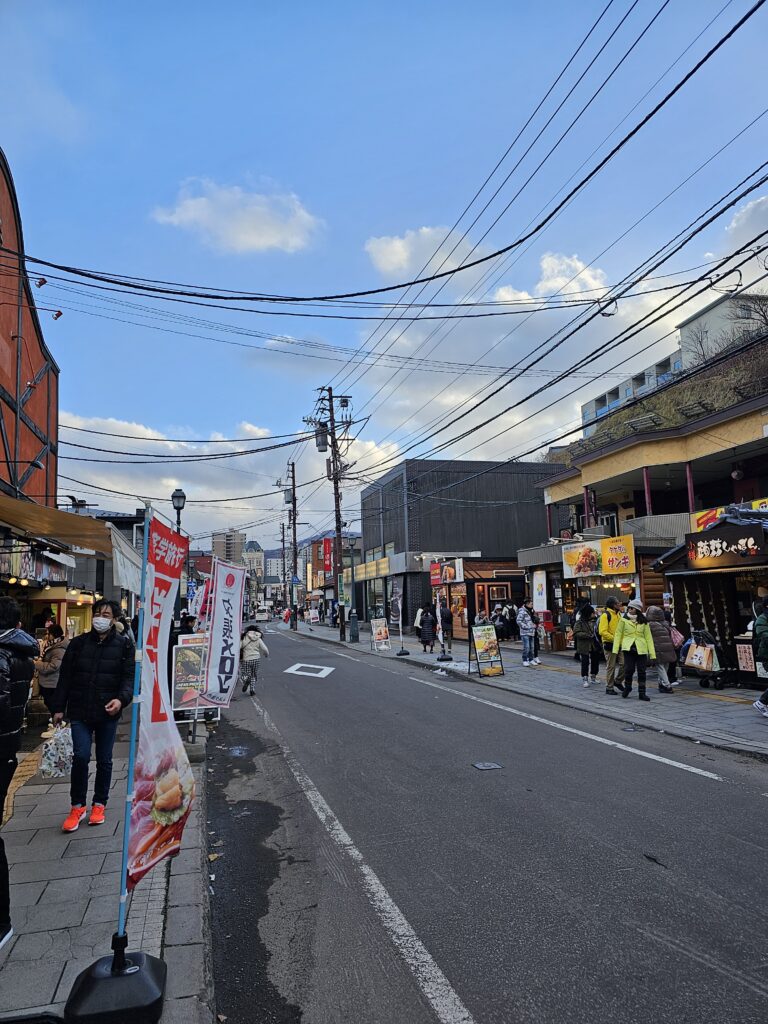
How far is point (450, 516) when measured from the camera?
38.4 metres

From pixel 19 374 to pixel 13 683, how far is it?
11162 millimetres

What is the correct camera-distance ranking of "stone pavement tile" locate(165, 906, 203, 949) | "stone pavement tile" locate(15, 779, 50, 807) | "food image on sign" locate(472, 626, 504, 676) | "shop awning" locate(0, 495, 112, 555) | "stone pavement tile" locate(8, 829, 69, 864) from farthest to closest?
"food image on sign" locate(472, 626, 504, 676)
"shop awning" locate(0, 495, 112, 555)
"stone pavement tile" locate(15, 779, 50, 807)
"stone pavement tile" locate(8, 829, 69, 864)
"stone pavement tile" locate(165, 906, 203, 949)

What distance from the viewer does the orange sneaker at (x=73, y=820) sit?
17.5 ft

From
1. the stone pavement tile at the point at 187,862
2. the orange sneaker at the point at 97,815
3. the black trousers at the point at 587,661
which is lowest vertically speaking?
the stone pavement tile at the point at 187,862

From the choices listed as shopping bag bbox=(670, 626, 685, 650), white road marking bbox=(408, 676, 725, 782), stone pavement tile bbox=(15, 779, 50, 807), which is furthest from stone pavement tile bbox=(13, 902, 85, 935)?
shopping bag bbox=(670, 626, 685, 650)

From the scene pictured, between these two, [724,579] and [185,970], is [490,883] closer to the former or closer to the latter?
[185,970]

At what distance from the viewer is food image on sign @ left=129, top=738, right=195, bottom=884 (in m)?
3.30

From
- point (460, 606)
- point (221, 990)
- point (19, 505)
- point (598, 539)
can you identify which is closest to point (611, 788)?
point (221, 990)

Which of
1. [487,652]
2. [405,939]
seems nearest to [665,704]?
[487,652]

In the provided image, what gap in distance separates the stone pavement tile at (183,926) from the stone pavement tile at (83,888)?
48cm

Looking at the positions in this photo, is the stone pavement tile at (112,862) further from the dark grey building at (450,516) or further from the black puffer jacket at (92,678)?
the dark grey building at (450,516)

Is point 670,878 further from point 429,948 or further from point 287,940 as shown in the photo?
point 287,940

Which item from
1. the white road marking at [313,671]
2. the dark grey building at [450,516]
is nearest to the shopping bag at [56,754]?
the white road marking at [313,671]

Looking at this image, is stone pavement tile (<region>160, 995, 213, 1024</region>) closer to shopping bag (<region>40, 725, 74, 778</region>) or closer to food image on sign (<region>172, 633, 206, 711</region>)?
shopping bag (<region>40, 725, 74, 778</region>)
